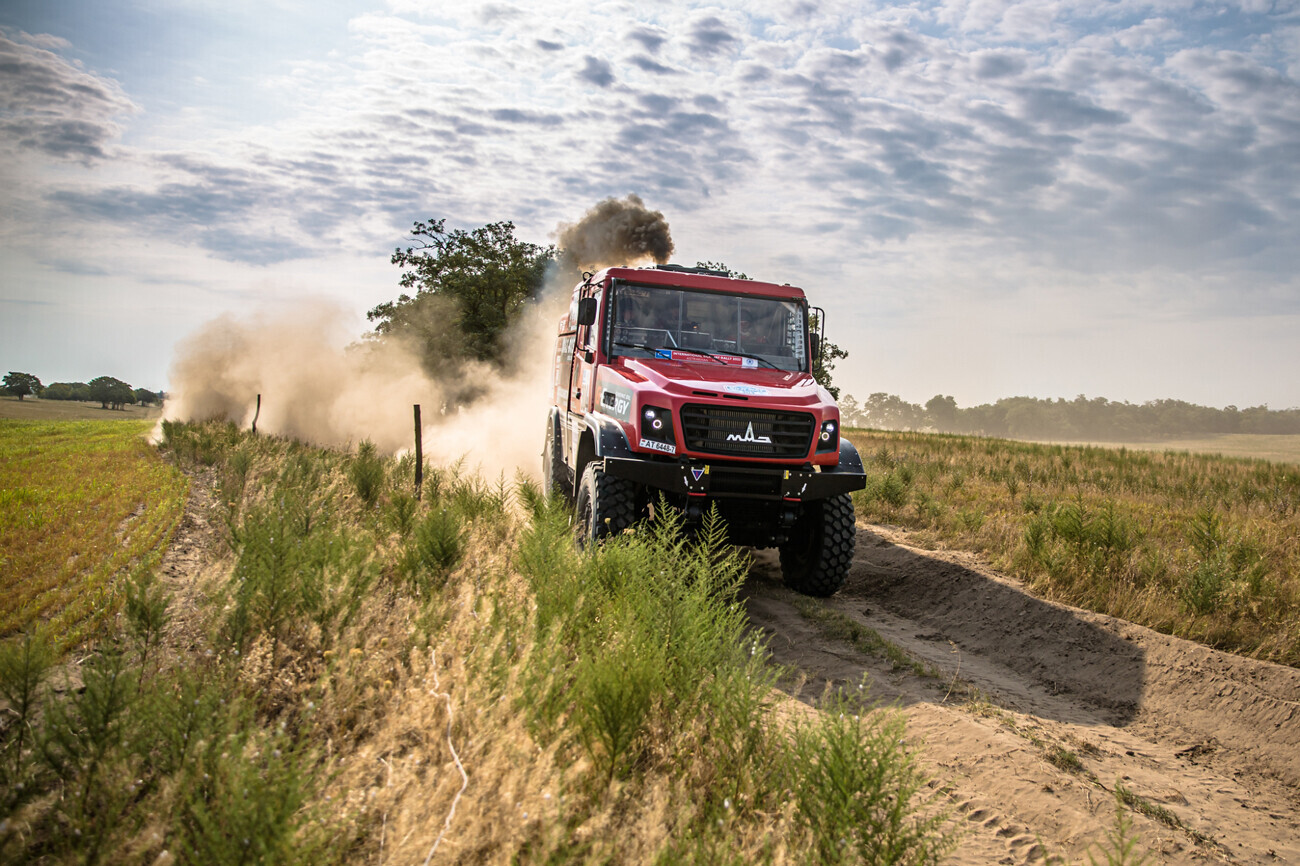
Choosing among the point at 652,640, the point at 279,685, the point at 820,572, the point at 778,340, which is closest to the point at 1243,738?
the point at 820,572

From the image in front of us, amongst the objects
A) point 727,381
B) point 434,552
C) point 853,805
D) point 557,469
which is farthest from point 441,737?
point 557,469

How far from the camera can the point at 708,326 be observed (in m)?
7.56

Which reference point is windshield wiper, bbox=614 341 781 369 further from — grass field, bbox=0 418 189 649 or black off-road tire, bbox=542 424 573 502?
grass field, bbox=0 418 189 649

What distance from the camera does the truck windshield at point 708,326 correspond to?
7.44 m

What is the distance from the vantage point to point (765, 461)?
21.0ft

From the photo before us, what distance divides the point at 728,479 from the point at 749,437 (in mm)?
408

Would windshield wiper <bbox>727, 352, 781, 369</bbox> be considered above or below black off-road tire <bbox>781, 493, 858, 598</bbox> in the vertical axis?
above

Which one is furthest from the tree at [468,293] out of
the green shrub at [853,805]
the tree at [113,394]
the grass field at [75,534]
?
the tree at [113,394]

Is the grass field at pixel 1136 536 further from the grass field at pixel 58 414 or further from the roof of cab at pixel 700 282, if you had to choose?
the grass field at pixel 58 414

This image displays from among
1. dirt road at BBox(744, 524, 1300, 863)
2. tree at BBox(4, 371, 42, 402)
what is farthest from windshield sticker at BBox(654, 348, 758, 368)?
tree at BBox(4, 371, 42, 402)

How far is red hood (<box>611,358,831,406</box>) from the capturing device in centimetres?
636

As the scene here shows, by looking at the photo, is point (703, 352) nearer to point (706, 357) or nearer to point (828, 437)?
point (706, 357)

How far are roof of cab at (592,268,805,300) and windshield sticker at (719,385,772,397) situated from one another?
4.91 ft

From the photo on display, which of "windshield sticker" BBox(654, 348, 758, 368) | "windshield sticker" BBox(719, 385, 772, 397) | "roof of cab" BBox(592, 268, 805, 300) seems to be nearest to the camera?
"windshield sticker" BBox(719, 385, 772, 397)
